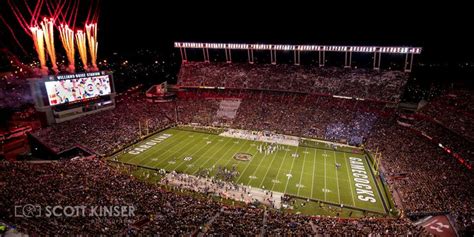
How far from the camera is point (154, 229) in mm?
16594

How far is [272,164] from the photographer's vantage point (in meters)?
34.8

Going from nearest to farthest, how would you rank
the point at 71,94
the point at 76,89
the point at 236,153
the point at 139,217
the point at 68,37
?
the point at 139,217 < the point at 236,153 < the point at 68,37 < the point at 71,94 < the point at 76,89

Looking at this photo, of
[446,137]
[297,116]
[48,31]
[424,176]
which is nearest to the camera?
[424,176]

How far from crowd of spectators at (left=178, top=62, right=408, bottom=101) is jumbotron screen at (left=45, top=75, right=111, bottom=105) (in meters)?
17.0

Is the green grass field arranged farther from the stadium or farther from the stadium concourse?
the stadium concourse

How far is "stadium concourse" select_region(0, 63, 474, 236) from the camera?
18.1 metres

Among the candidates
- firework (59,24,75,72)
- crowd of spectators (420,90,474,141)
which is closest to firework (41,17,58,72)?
firework (59,24,75,72)

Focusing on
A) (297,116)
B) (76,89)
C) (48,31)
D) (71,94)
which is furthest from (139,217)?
(48,31)

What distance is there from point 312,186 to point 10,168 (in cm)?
2697

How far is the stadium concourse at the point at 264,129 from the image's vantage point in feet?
59.3

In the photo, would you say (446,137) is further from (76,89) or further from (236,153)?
(76,89)

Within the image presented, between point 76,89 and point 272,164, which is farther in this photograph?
point 76,89

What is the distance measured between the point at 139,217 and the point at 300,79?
43.7m

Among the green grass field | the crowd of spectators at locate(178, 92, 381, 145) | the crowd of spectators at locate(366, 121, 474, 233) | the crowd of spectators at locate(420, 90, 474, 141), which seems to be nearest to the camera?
the crowd of spectators at locate(366, 121, 474, 233)
